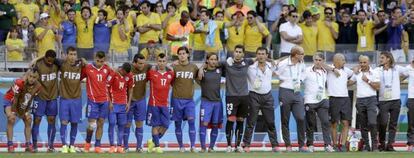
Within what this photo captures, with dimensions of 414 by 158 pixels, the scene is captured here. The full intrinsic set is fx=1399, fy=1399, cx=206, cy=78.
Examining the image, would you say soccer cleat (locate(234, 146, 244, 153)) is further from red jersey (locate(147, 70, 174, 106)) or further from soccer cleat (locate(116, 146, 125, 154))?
soccer cleat (locate(116, 146, 125, 154))

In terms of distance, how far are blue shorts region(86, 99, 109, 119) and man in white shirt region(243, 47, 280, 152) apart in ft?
9.62

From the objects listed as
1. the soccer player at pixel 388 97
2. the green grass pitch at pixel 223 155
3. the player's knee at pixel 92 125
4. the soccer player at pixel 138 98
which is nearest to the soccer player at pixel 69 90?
the player's knee at pixel 92 125

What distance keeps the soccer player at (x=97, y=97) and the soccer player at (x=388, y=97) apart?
5.90 meters

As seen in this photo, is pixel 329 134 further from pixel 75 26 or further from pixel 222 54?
pixel 75 26

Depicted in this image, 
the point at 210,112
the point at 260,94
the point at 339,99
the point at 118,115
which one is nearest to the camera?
the point at 118,115

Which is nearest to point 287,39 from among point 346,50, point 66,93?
point 346,50

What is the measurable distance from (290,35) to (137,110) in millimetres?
5496

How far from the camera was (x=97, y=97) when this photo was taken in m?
28.5

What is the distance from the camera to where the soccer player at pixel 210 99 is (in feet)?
94.9

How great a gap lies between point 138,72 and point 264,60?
263 cm

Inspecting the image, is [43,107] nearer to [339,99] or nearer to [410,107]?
[339,99]

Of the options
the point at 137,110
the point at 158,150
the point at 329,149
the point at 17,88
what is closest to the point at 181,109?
the point at 137,110

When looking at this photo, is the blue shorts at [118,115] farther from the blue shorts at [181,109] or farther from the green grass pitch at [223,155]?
the green grass pitch at [223,155]

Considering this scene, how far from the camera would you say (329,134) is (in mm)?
29406
